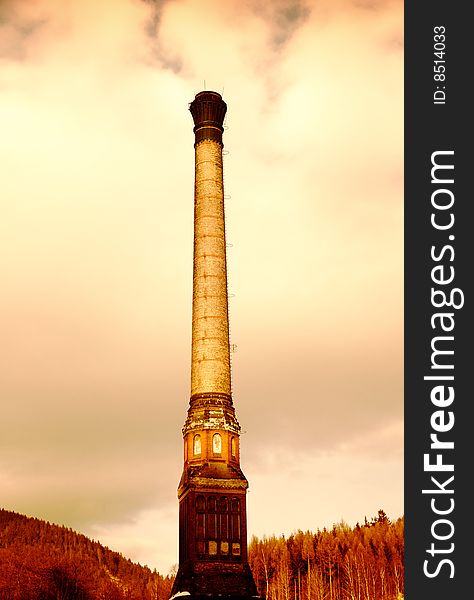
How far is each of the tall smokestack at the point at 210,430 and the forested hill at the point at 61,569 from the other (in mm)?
35199

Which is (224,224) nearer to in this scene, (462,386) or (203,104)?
(203,104)

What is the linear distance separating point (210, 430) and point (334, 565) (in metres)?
Answer: 28.1

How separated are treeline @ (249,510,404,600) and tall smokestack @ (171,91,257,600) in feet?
68.4

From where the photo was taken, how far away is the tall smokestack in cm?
3412

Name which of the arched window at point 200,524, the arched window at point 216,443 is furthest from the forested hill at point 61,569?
the arched window at point 216,443

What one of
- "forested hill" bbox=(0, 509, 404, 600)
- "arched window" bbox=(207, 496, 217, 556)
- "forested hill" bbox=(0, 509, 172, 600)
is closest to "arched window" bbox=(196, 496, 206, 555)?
"arched window" bbox=(207, 496, 217, 556)

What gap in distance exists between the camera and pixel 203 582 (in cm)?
3341

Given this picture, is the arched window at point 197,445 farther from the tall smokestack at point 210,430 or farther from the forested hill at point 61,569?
the forested hill at point 61,569

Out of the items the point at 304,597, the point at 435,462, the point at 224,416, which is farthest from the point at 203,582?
the point at 304,597

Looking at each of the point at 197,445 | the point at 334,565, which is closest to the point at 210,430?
the point at 197,445

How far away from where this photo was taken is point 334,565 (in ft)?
196

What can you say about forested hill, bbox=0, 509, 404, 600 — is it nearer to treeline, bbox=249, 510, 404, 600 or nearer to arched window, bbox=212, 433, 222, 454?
treeline, bbox=249, 510, 404, 600

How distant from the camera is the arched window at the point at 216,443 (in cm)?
3609

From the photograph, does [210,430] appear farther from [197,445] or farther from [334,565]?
[334,565]
